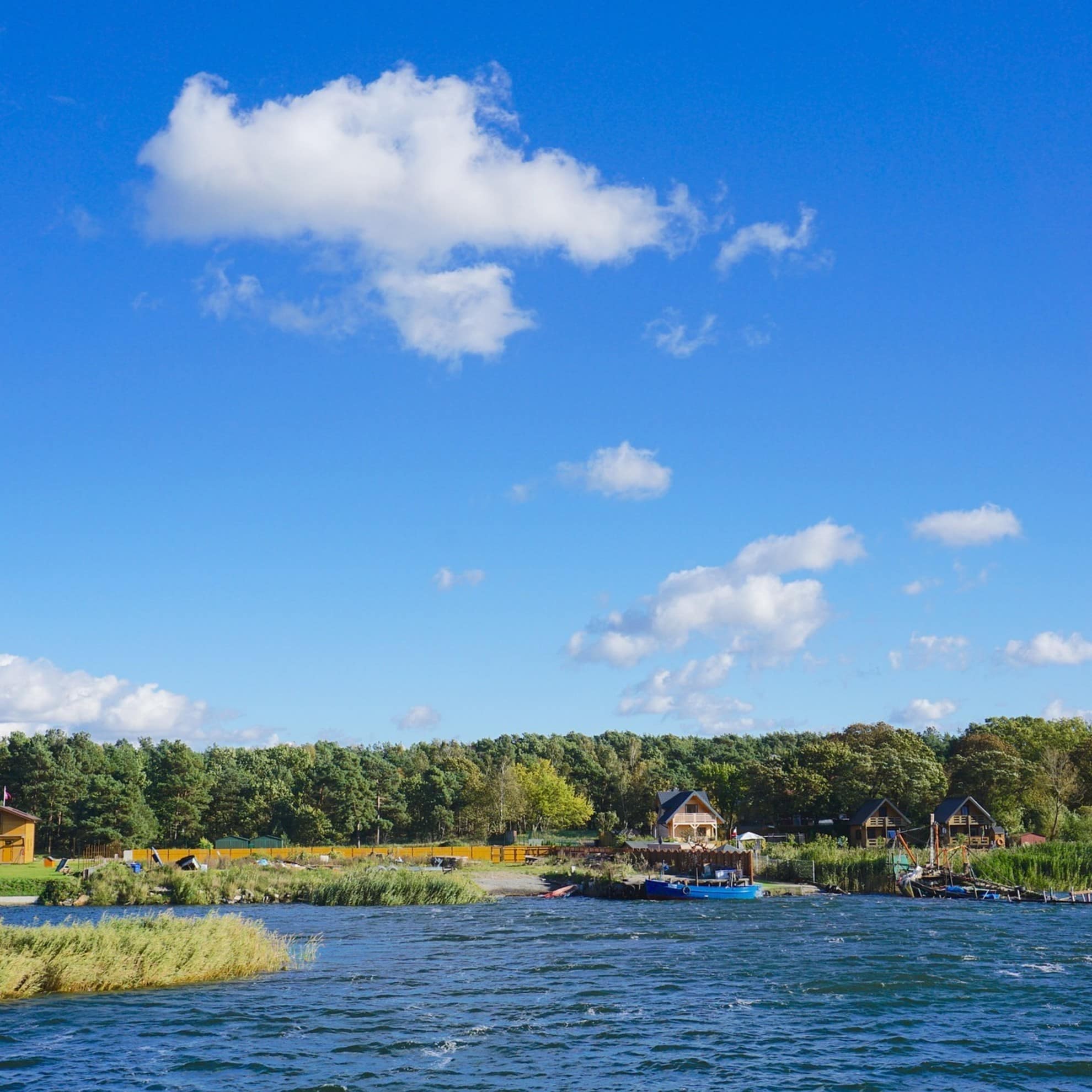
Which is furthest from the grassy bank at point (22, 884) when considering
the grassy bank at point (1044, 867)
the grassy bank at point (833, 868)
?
the grassy bank at point (1044, 867)

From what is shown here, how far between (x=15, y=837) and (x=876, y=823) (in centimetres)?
7957

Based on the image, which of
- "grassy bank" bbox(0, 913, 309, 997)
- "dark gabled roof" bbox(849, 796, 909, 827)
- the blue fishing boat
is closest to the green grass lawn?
"grassy bank" bbox(0, 913, 309, 997)

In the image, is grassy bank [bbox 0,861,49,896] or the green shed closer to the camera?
grassy bank [bbox 0,861,49,896]

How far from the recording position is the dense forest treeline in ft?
364

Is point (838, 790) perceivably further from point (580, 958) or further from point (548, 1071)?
point (548, 1071)

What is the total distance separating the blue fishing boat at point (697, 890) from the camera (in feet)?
250

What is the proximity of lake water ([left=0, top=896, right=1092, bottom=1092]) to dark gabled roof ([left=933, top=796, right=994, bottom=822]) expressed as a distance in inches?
2109

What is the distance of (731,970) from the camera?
4338cm

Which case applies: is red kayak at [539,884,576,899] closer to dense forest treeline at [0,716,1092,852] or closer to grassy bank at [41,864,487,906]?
grassy bank at [41,864,487,906]

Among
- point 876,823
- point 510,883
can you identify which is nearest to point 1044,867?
point 876,823

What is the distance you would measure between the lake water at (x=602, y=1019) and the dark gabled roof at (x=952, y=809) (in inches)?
2109

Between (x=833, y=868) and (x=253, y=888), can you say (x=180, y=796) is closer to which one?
(x=253, y=888)

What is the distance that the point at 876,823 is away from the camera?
4333 inches

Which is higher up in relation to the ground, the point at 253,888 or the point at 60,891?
the point at 60,891
